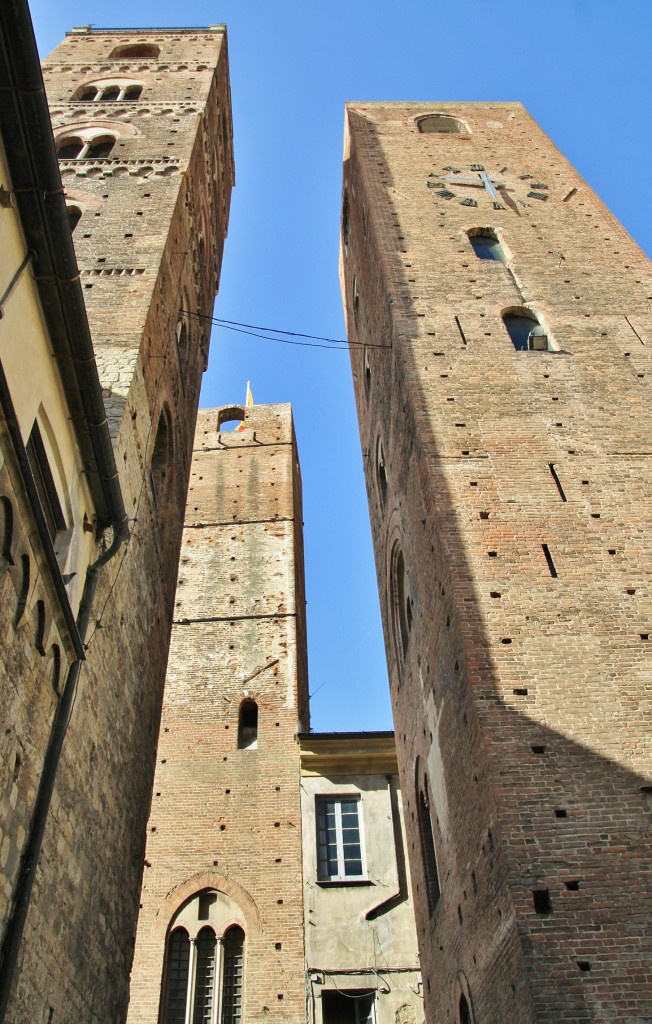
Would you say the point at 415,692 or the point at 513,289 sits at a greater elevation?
the point at 513,289

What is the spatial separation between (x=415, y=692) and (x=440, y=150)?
11495 millimetres

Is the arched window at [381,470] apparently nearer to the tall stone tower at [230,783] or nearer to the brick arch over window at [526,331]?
the brick arch over window at [526,331]

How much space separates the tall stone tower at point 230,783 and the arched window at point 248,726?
0.03 metres

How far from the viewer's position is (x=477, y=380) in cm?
1039

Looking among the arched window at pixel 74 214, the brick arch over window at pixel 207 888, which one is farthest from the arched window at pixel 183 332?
the brick arch over window at pixel 207 888

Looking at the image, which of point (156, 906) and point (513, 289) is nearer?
point (513, 289)

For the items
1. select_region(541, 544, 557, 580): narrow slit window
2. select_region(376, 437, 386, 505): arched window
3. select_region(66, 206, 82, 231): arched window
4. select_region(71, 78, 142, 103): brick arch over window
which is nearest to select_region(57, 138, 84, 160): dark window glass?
select_region(71, 78, 142, 103): brick arch over window

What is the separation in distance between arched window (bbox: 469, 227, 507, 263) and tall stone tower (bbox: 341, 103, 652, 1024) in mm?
42

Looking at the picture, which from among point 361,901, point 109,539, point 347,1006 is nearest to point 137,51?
point 109,539

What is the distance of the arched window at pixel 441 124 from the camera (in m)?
18.7

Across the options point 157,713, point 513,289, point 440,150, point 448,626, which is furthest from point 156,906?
point 440,150

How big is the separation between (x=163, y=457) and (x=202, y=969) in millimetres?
8349

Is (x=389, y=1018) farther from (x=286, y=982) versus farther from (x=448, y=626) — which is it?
(x=448, y=626)

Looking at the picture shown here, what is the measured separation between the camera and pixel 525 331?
37.9 feet
